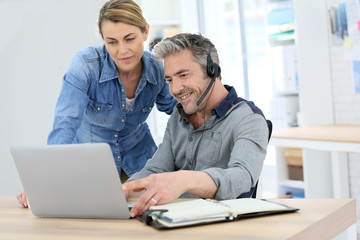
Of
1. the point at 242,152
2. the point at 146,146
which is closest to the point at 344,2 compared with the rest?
the point at 146,146

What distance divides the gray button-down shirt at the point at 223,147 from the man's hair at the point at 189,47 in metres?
0.17

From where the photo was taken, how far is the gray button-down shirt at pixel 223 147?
157cm

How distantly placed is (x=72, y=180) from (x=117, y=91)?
37.7 inches

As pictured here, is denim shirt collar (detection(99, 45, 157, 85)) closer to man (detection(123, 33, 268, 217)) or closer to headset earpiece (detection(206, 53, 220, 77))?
man (detection(123, 33, 268, 217))

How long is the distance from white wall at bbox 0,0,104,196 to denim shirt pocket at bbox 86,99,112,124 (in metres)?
1.38

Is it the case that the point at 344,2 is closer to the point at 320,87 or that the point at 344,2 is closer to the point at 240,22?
the point at 320,87

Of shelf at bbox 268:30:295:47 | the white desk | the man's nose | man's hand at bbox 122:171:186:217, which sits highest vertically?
shelf at bbox 268:30:295:47

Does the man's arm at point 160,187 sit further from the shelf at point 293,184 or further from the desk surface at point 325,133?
the shelf at point 293,184

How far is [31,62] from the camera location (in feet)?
12.2

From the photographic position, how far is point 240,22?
5488 mm

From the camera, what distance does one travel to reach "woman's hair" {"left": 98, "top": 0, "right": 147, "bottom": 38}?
6.70 ft

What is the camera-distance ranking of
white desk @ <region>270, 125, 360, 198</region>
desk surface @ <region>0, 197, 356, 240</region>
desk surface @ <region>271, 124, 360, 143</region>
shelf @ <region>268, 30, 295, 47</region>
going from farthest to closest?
shelf @ <region>268, 30, 295, 47</region> < white desk @ <region>270, 125, 360, 198</region> < desk surface @ <region>271, 124, 360, 143</region> < desk surface @ <region>0, 197, 356, 240</region>

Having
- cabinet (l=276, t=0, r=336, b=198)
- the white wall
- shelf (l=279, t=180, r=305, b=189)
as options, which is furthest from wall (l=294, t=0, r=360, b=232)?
the white wall

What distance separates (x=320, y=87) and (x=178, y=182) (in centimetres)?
301
